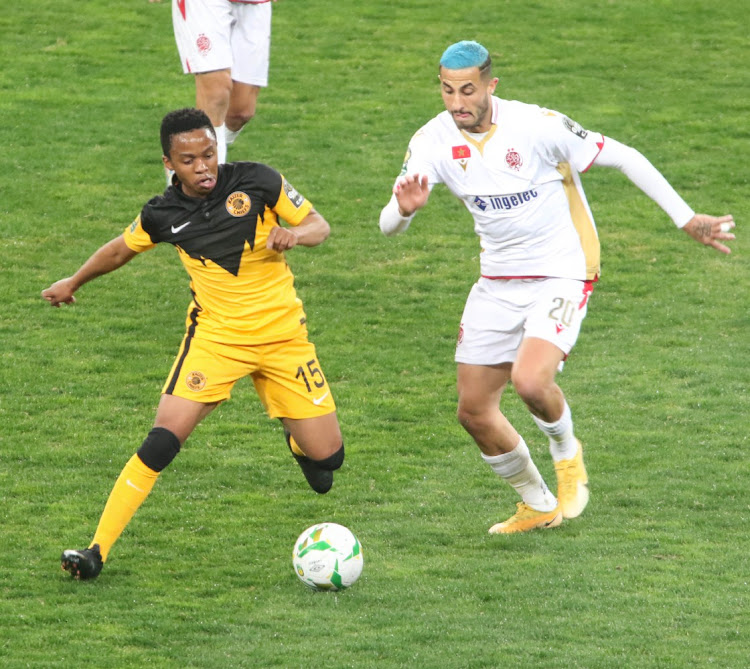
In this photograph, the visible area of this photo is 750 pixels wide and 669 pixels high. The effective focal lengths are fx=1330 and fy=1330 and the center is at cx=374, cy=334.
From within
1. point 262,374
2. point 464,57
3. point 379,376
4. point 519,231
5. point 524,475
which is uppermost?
point 464,57

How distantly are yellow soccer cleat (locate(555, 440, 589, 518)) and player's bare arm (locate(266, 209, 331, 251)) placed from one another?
6.45 feet

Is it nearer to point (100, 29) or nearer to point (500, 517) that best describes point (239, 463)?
point (500, 517)

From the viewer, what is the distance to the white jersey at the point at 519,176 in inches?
287

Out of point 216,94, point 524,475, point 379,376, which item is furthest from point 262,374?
point 216,94

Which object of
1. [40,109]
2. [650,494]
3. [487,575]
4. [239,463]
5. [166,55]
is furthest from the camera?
[166,55]

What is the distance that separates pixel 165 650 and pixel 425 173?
2884 millimetres

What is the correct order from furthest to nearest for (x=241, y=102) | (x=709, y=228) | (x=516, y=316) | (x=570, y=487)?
(x=241, y=102)
(x=570, y=487)
(x=516, y=316)
(x=709, y=228)

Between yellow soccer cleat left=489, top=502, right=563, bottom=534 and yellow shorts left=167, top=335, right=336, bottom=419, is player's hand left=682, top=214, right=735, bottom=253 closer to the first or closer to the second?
yellow soccer cleat left=489, top=502, right=563, bottom=534

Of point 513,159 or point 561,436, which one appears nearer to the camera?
point 513,159

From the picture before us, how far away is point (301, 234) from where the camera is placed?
708 centimetres

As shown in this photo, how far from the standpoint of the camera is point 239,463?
8.74m

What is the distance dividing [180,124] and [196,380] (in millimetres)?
1356

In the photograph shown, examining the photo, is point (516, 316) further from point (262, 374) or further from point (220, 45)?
point (220, 45)

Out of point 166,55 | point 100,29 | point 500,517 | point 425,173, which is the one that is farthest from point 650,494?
point 100,29
